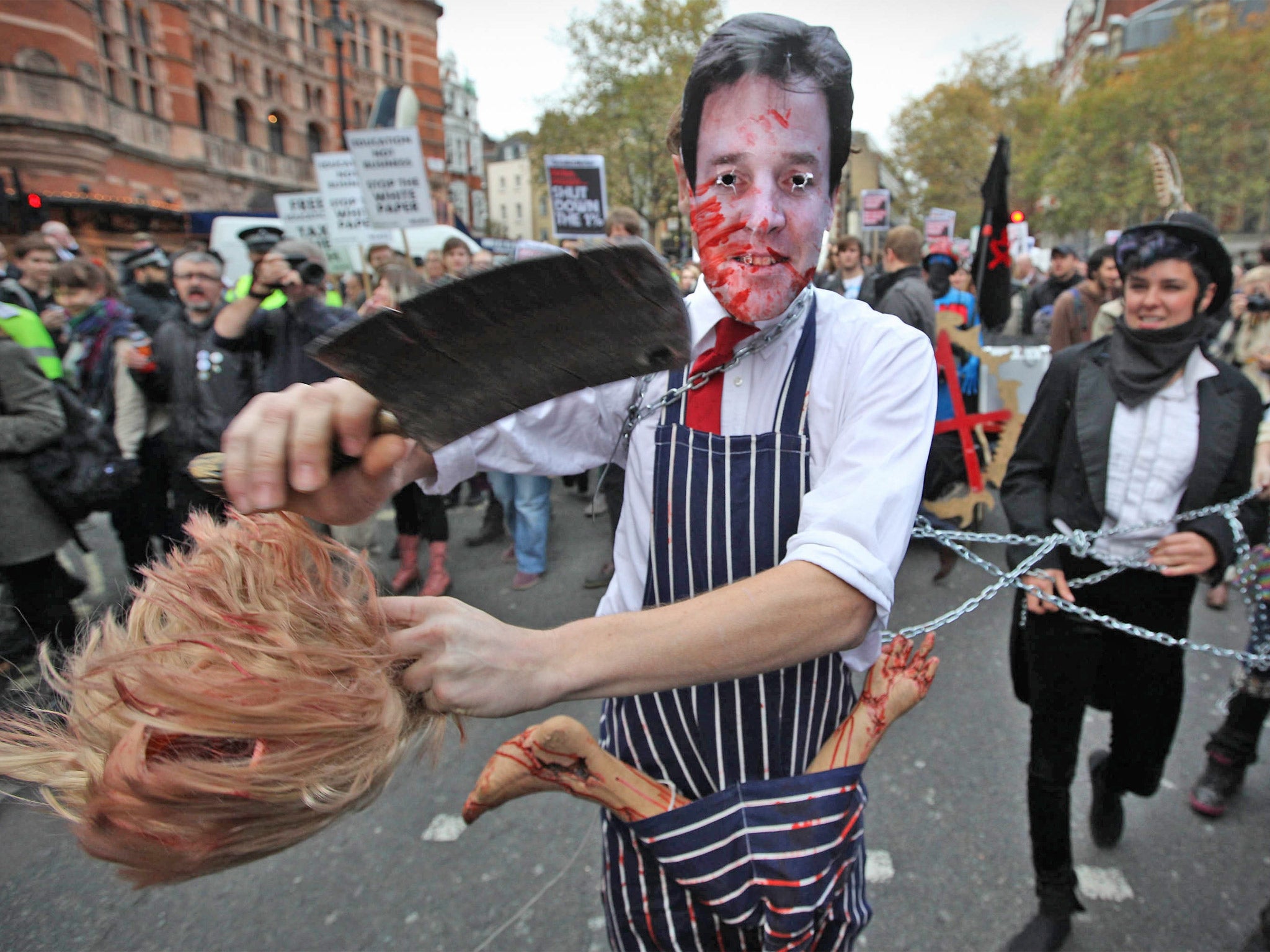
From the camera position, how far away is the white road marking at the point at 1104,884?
2.58 metres

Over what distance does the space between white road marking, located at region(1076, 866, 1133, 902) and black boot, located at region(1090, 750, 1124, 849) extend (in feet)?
0.34

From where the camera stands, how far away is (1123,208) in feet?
103

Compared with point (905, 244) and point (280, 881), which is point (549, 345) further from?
point (905, 244)

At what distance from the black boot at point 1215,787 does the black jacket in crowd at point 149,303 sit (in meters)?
6.25

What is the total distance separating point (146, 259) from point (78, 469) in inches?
105

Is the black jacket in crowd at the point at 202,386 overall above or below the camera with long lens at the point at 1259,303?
below

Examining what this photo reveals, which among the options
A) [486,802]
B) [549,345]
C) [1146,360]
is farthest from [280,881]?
[1146,360]

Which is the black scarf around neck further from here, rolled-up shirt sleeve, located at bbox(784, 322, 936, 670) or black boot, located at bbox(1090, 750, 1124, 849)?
rolled-up shirt sleeve, located at bbox(784, 322, 936, 670)

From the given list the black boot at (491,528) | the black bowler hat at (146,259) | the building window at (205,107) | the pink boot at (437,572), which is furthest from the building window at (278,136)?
the pink boot at (437,572)

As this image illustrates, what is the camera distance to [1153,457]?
224 centimetres

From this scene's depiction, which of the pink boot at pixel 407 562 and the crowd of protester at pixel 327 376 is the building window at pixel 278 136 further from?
the pink boot at pixel 407 562

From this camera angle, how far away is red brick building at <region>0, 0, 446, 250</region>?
20.5 metres

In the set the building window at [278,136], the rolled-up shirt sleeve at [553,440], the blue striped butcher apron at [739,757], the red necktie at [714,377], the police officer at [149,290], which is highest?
the building window at [278,136]

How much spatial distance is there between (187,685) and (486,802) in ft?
2.87
